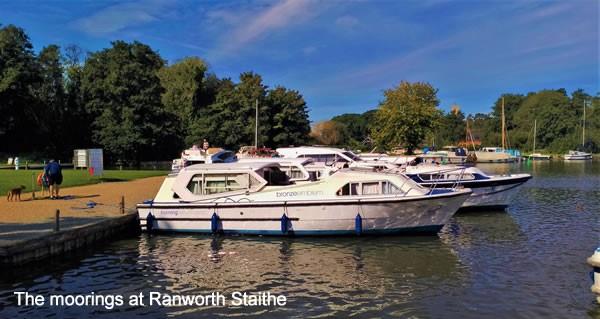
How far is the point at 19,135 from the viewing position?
197 feet

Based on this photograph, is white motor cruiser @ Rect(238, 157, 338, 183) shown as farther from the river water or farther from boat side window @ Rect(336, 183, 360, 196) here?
the river water

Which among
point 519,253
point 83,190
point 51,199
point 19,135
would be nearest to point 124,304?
point 519,253

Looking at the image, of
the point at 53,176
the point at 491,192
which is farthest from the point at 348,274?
the point at 53,176

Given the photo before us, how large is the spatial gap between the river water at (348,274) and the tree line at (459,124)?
42.1 meters

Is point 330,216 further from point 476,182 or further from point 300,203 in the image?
point 476,182

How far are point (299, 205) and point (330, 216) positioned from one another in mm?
1167

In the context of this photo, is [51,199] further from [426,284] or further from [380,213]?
[426,284]

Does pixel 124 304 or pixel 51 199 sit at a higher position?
pixel 51 199

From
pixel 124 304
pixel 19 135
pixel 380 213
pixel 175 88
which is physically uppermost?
pixel 175 88

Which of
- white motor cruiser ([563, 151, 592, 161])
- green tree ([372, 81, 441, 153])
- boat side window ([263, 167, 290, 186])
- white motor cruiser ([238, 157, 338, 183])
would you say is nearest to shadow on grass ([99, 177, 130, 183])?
white motor cruiser ([238, 157, 338, 183])

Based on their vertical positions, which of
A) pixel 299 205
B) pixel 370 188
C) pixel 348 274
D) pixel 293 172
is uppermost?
pixel 293 172

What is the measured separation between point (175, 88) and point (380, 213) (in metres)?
67.0

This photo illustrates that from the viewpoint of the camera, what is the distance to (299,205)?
60.3 ft

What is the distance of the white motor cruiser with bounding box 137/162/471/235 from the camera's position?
18219 mm
